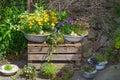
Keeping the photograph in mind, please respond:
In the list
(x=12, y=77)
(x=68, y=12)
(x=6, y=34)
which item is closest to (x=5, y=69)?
(x=12, y=77)

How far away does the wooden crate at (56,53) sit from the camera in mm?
6766

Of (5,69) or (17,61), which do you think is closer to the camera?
(5,69)

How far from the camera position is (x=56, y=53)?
6840mm

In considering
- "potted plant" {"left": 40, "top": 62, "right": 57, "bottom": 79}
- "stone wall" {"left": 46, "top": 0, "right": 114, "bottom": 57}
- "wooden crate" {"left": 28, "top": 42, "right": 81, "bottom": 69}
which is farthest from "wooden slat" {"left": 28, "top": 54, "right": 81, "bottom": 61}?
"stone wall" {"left": 46, "top": 0, "right": 114, "bottom": 57}

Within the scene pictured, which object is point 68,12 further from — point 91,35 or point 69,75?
point 69,75

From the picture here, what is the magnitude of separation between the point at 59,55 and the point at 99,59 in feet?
2.43

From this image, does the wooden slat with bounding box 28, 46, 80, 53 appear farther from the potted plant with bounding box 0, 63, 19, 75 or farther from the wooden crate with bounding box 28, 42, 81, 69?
the potted plant with bounding box 0, 63, 19, 75

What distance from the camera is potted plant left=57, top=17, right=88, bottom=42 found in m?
6.80

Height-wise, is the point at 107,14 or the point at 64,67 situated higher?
the point at 107,14

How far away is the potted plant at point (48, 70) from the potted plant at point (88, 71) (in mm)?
513

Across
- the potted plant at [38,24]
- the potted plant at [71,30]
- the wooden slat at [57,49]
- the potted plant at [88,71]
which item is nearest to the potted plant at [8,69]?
the wooden slat at [57,49]

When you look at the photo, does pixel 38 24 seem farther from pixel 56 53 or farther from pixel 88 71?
pixel 88 71

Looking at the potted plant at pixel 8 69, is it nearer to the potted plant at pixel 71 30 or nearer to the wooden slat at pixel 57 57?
the wooden slat at pixel 57 57

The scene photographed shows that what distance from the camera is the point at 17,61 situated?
7.23m
